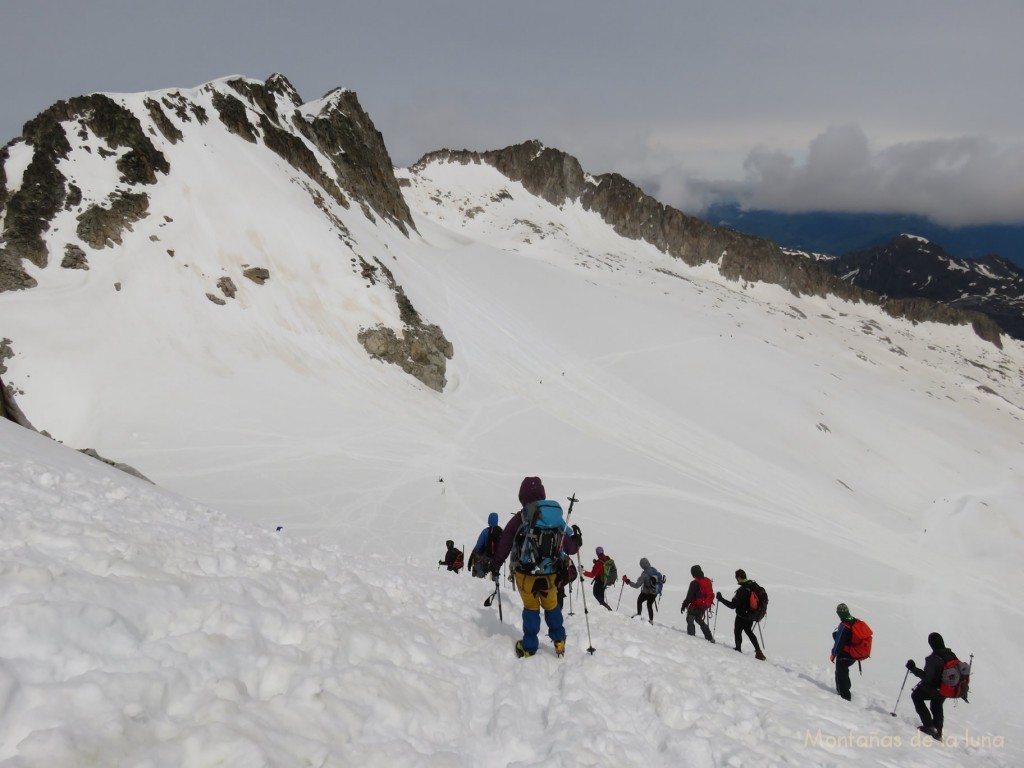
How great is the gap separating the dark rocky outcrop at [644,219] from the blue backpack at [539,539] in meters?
131

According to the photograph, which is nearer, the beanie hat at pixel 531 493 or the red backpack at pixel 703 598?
the beanie hat at pixel 531 493

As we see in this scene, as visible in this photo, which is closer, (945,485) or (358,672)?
(358,672)

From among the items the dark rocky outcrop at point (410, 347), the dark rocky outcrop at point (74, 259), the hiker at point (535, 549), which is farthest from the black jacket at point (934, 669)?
the dark rocky outcrop at point (74, 259)

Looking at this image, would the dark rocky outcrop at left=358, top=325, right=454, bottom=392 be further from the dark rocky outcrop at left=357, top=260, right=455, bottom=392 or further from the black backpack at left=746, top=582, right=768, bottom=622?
the black backpack at left=746, top=582, right=768, bottom=622

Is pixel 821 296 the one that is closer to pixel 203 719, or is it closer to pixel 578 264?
pixel 578 264

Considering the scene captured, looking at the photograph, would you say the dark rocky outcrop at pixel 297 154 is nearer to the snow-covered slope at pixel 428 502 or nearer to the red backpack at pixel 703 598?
the snow-covered slope at pixel 428 502

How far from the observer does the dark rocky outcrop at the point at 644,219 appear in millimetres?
130875

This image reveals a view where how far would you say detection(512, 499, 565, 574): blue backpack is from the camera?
6.20 metres

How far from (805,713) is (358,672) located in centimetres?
551

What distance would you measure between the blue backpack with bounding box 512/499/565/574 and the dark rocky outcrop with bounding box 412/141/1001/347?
131 meters

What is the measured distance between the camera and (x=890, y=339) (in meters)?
119

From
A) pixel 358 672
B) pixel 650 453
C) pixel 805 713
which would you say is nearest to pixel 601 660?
pixel 805 713

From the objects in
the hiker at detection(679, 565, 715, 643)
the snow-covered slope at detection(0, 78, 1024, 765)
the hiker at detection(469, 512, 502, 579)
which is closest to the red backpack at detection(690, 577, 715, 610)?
the hiker at detection(679, 565, 715, 643)

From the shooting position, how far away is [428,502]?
20.5 m
